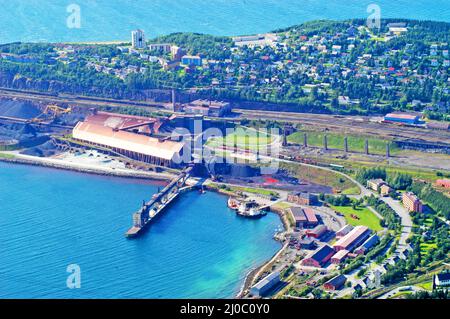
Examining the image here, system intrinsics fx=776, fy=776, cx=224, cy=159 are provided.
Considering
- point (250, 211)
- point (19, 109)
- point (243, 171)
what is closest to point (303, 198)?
point (250, 211)

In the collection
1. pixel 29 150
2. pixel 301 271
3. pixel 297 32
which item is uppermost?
pixel 297 32

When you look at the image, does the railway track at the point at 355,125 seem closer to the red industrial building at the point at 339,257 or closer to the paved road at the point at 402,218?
the paved road at the point at 402,218

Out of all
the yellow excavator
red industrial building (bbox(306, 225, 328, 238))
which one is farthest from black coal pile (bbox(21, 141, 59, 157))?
red industrial building (bbox(306, 225, 328, 238))

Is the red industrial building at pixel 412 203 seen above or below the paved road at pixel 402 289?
above

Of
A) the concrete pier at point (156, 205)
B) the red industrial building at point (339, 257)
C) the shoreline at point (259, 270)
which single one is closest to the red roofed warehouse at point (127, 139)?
the concrete pier at point (156, 205)

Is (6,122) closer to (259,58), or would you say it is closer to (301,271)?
(259,58)

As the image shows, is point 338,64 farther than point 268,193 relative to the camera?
Yes

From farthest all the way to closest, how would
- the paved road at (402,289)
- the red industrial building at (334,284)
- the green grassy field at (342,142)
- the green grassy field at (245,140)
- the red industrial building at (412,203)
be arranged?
1. the green grassy field at (245,140)
2. the green grassy field at (342,142)
3. the red industrial building at (412,203)
4. the red industrial building at (334,284)
5. the paved road at (402,289)

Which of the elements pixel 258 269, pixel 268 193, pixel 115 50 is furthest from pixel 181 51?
pixel 258 269
